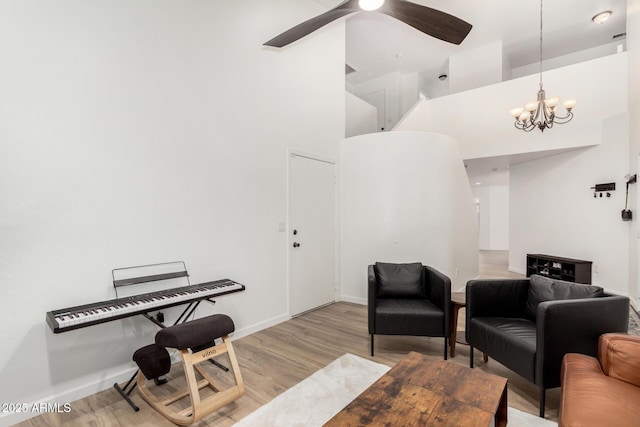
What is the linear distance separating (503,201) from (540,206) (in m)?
5.43

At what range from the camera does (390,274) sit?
3432mm

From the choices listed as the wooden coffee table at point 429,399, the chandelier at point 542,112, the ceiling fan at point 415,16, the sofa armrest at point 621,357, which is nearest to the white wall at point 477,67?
the chandelier at point 542,112

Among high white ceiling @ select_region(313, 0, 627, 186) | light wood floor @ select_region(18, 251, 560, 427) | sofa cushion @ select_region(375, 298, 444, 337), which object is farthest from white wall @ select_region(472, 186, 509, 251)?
sofa cushion @ select_region(375, 298, 444, 337)

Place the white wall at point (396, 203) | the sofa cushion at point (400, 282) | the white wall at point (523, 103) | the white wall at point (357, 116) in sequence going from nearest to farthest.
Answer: the sofa cushion at point (400, 282), the white wall at point (396, 203), the white wall at point (523, 103), the white wall at point (357, 116)

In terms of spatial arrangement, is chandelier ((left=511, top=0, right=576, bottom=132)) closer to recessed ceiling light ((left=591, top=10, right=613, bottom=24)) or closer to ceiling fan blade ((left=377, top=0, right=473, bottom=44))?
recessed ceiling light ((left=591, top=10, right=613, bottom=24))

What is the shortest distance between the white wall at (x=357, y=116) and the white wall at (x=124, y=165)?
8.57 feet

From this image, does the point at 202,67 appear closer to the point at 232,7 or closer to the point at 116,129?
the point at 232,7

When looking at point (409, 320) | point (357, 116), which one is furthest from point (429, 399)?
point (357, 116)

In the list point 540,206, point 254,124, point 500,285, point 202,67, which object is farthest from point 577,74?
point 202,67

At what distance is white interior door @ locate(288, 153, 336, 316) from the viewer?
4.02 meters

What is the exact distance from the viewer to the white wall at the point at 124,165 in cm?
207

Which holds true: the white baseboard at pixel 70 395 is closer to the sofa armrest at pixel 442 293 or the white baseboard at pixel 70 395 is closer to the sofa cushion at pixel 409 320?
the sofa cushion at pixel 409 320

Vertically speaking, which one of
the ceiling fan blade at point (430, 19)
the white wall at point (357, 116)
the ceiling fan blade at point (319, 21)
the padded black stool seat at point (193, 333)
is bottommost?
the padded black stool seat at point (193, 333)

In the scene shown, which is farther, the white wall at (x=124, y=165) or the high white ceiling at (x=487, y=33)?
the high white ceiling at (x=487, y=33)
